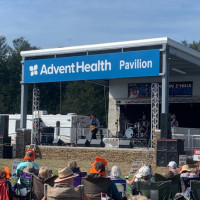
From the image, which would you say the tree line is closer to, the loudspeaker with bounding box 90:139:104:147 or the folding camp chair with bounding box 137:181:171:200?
the loudspeaker with bounding box 90:139:104:147

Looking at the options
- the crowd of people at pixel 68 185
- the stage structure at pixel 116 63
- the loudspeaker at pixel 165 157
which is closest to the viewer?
the crowd of people at pixel 68 185

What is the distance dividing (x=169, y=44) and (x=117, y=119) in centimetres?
1012

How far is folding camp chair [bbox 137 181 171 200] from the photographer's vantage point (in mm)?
7506

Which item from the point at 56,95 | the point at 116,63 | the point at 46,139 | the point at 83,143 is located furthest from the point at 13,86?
the point at 116,63

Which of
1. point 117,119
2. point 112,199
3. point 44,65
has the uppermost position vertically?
point 44,65

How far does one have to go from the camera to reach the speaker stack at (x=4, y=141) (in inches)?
894

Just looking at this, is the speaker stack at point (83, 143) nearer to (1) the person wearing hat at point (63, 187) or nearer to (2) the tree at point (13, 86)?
(1) the person wearing hat at point (63, 187)

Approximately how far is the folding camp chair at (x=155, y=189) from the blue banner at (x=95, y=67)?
1292 centimetres

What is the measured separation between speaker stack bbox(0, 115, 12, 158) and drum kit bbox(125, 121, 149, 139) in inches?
268

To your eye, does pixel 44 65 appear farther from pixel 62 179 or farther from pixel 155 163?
pixel 62 179

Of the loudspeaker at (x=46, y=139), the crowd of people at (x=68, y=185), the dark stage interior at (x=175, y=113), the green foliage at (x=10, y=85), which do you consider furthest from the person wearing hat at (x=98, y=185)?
the green foliage at (x=10, y=85)

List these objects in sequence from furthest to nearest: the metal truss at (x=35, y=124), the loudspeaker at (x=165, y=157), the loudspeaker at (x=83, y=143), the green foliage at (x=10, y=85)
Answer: the green foliage at (x=10, y=85), the metal truss at (x=35, y=124), the loudspeaker at (x=83, y=143), the loudspeaker at (x=165, y=157)

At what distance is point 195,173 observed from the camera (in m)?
10.1

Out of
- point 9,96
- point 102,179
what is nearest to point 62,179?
point 102,179
